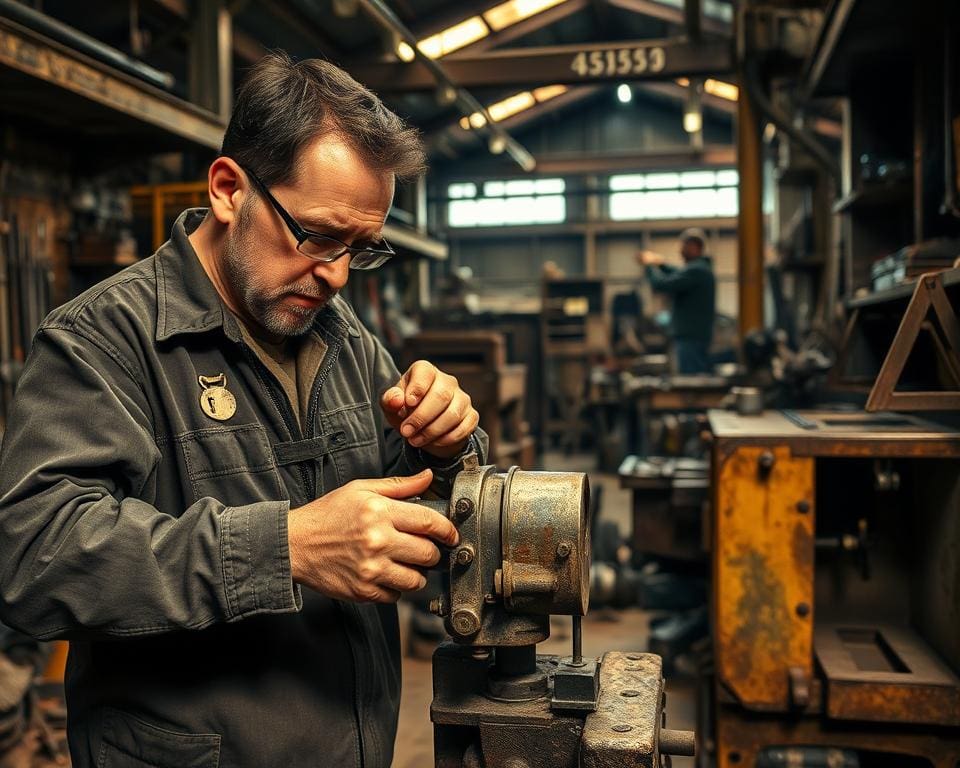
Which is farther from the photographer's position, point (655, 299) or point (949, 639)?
point (655, 299)

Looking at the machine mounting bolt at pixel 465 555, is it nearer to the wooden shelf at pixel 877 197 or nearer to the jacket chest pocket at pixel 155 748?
the jacket chest pocket at pixel 155 748

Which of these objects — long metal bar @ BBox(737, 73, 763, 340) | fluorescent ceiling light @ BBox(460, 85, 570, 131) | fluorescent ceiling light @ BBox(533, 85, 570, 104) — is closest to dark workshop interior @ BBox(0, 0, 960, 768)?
long metal bar @ BBox(737, 73, 763, 340)

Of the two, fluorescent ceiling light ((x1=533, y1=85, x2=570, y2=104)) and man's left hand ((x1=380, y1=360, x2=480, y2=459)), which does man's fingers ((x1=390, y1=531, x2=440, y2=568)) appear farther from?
fluorescent ceiling light ((x1=533, y1=85, x2=570, y2=104))

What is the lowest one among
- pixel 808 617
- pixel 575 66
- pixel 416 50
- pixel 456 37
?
pixel 808 617

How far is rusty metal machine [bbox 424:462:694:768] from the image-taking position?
1045 millimetres

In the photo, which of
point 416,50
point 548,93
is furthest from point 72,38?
point 548,93

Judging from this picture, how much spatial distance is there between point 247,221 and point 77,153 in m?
3.84

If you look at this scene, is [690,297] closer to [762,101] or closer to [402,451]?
[762,101]

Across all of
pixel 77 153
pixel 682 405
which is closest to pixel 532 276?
pixel 682 405

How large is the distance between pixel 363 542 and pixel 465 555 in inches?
4.8

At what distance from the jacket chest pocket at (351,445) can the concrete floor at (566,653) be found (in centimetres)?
140

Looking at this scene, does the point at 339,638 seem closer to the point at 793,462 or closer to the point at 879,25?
the point at 793,462

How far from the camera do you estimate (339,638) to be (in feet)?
4.21

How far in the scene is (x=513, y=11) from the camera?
9.49 meters
